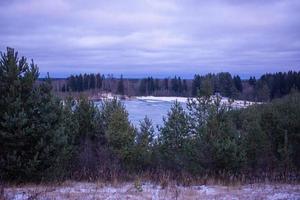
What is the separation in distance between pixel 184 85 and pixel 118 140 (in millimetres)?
94875

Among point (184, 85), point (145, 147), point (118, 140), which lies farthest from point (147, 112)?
point (184, 85)

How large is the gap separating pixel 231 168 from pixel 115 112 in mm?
9798

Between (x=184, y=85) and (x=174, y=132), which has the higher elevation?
(x=184, y=85)

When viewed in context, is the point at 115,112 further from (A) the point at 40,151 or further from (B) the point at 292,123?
(A) the point at 40,151

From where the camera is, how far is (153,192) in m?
8.74

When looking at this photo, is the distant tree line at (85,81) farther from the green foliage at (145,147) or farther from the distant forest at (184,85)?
the green foliage at (145,147)

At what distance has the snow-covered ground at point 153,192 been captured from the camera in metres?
8.10

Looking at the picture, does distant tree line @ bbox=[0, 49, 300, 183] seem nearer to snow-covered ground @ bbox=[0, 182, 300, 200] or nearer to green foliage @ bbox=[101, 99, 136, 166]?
green foliage @ bbox=[101, 99, 136, 166]

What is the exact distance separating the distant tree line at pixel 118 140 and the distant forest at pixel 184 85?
2139 cm

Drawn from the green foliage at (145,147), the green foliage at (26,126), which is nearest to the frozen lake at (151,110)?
the green foliage at (145,147)

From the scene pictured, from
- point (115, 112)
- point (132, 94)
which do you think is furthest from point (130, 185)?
point (132, 94)

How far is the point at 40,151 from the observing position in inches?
420

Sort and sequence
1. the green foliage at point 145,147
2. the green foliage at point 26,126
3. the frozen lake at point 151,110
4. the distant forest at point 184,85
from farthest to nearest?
the distant forest at point 184,85 < the frozen lake at point 151,110 < the green foliage at point 145,147 < the green foliage at point 26,126

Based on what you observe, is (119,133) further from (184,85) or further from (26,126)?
(184,85)
